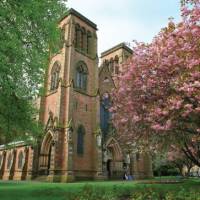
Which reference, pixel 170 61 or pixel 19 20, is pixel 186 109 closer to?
pixel 170 61

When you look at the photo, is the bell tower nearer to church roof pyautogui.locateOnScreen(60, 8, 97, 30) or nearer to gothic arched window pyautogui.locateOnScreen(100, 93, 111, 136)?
church roof pyautogui.locateOnScreen(60, 8, 97, 30)

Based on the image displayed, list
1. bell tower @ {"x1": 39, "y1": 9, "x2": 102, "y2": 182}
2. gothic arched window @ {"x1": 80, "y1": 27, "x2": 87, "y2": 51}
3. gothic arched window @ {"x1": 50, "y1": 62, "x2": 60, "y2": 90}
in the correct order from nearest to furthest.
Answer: bell tower @ {"x1": 39, "y1": 9, "x2": 102, "y2": 182} → gothic arched window @ {"x1": 50, "y1": 62, "x2": 60, "y2": 90} → gothic arched window @ {"x1": 80, "y1": 27, "x2": 87, "y2": 51}

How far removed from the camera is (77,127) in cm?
3253

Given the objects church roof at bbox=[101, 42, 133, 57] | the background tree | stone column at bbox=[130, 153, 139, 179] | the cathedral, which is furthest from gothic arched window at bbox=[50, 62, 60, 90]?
the background tree

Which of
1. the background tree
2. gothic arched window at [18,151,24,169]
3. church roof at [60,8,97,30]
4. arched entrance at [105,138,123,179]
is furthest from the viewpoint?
arched entrance at [105,138,123,179]

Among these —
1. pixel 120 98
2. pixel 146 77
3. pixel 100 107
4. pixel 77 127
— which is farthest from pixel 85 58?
pixel 146 77

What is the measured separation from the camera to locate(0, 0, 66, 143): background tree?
44.8ft

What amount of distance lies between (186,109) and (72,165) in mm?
18857

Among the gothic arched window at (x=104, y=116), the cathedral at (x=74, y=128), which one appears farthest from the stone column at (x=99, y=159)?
the gothic arched window at (x=104, y=116)

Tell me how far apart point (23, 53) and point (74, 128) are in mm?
18564

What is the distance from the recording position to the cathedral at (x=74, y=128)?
30.1m

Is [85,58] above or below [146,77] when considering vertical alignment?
above

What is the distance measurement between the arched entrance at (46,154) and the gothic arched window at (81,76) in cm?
785

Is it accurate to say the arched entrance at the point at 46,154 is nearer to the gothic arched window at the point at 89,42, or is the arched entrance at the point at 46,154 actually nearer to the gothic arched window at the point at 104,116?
the gothic arched window at the point at 104,116
